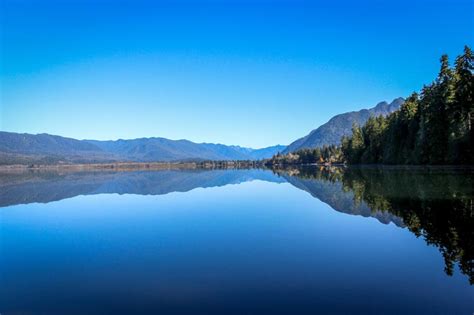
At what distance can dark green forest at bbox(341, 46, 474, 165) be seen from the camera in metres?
63.0

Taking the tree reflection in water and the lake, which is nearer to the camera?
the lake

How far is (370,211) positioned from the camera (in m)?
27.4

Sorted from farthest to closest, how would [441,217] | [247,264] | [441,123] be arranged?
1. [441,123]
2. [441,217]
3. [247,264]

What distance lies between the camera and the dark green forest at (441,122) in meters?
63.0

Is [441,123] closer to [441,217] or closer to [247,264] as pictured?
[441,217]

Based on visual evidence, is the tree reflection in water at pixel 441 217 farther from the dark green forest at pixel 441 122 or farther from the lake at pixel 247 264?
the dark green forest at pixel 441 122

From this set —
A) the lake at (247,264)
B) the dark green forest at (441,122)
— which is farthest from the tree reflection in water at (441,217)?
the dark green forest at (441,122)

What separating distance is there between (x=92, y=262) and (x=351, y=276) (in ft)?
32.4

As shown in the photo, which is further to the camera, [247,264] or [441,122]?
[441,122]

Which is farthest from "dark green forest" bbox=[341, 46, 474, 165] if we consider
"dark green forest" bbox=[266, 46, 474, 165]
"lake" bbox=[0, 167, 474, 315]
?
"lake" bbox=[0, 167, 474, 315]

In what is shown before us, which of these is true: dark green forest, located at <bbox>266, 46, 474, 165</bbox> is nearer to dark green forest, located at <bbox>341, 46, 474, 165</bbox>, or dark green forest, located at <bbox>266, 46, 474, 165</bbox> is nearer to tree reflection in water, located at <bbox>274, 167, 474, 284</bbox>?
dark green forest, located at <bbox>341, 46, 474, 165</bbox>

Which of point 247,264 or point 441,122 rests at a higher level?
point 441,122

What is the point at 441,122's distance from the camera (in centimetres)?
7006

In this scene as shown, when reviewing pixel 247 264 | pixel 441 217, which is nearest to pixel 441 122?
pixel 441 217
